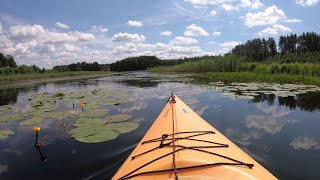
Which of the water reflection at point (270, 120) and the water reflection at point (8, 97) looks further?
the water reflection at point (8, 97)

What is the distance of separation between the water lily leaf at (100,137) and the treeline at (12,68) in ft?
126

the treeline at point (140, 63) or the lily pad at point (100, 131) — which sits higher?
the treeline at point (140, 63)

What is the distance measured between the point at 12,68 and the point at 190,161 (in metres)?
44.5

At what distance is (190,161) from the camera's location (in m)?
2.23

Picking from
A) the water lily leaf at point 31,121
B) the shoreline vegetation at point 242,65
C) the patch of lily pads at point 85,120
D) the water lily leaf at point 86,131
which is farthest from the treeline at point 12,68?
the water lily leaf at point 86,131

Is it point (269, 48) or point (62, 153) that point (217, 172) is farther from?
point (269, 48)

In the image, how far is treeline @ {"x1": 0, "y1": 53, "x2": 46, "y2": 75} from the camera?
38856 millimetres

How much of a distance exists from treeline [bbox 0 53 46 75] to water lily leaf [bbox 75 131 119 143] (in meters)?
38.5

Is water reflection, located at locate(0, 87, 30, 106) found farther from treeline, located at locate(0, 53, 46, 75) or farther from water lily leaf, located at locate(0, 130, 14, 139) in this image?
treeline, located at locate(0, 53, 46, 75)

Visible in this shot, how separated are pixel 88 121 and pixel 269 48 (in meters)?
74.6

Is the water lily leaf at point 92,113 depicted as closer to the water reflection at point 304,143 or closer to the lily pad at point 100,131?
the lily pad at point 100,131

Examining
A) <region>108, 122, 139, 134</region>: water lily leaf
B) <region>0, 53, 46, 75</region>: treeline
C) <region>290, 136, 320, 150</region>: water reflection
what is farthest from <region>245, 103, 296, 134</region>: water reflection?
<region>0, 53, 46, 75</region>: treeline

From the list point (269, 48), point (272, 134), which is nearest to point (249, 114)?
point (272, 134)

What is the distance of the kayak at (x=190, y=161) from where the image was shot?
85.4 inches
